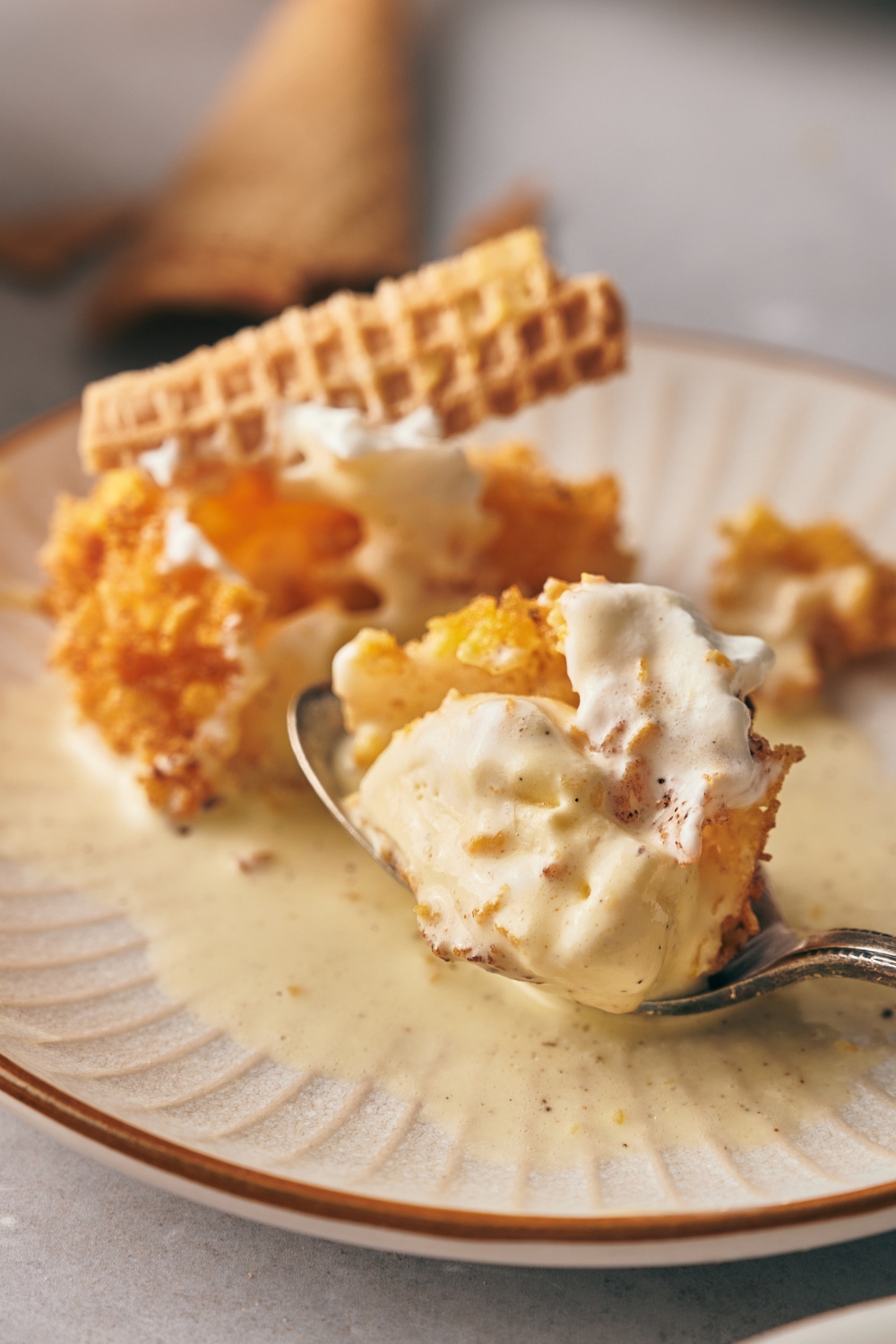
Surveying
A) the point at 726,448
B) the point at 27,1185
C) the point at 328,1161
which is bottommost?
the point at 27,1185

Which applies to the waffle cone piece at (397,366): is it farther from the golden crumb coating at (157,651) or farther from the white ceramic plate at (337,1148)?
the white ceramic plate at (337,1148)

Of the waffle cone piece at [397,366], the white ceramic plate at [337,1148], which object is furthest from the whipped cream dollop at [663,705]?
the waffle cone piece at [397,366]

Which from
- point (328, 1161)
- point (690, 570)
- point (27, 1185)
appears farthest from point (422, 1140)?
point (690, 570)

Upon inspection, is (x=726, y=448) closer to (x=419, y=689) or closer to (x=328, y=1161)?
(x=419, y=689)

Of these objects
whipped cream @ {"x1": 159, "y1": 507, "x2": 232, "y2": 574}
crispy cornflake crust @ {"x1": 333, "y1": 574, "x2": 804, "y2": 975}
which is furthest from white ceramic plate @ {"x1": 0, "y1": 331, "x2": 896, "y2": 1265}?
whipped cream @ {"x1": 159, "y1": 507, "x2": 232, "y2": 574}

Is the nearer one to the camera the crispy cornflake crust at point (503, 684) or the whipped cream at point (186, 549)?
the crispy cornflake crust at point (503, 684)
